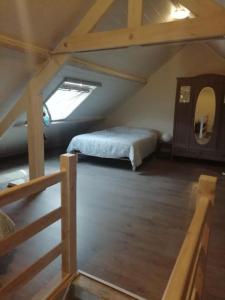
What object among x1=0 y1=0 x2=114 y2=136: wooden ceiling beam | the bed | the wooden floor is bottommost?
the wooden floor

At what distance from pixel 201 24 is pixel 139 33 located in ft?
1.78

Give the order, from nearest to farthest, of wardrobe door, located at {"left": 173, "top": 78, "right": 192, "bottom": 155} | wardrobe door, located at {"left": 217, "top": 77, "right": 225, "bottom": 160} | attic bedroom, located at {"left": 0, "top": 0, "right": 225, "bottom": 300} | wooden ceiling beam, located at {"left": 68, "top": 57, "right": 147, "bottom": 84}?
attic bedroom, located at {"left": 0, "top": 0, "right": 225, "bottom": 300} → wooden ceiling beam, located at {"left": 68, "top": 57, "right": 147, "bottom": 84} → wardrobe door, located at {"left": 217, "top": 77, "right": 225, "bottom": 160} → wardrobe door, located at {"left": 173, "top": 78, "right": 192, "bottom": 155}

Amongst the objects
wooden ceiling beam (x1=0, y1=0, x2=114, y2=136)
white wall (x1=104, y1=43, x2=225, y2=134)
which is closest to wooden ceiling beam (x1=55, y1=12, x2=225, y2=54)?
wooden ceiling beam (x1=0, y1=0, x2=114, y2=136)

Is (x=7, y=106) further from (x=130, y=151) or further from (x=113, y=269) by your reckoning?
(x=113, y=269)

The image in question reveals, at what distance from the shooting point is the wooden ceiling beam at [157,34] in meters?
1.99

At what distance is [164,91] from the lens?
560 cm

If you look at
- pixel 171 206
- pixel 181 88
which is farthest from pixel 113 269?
pixel 181 88

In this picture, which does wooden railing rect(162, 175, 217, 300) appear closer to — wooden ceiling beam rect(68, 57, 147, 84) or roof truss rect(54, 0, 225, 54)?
roof truss rect(54, 0, 225, 54)

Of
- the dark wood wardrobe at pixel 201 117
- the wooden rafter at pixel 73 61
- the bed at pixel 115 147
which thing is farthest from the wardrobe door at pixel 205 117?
the wooden rafter at pixel 73 61

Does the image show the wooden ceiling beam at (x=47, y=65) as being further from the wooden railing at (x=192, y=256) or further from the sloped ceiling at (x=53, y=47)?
the wooden railing at (x=192, y=256)

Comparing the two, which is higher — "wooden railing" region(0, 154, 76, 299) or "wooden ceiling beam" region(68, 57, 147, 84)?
"wooden ceiling beam" region(68, 57, 147, 84)

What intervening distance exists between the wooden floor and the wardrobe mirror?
0.89 meters

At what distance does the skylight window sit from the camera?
165 inches

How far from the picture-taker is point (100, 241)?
2.17 metres
